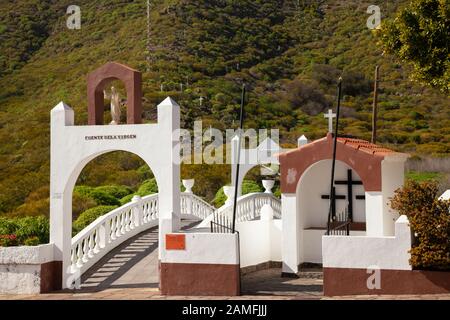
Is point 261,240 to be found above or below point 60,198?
below

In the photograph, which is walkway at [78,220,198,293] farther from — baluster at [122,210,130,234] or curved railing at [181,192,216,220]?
curved railing at [181,192,216,220]

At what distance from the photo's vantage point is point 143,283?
12.0m

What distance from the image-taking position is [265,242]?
13633 mm

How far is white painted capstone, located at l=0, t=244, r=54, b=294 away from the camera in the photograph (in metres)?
11.3

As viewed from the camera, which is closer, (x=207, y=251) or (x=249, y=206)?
(x=207, y=251)

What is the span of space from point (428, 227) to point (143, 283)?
19.4 feet

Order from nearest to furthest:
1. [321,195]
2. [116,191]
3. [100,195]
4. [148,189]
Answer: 1. [321,195]
2. [100,195]
3. [116,191]
4. [148,189]

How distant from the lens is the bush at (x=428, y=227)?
963 centimetres

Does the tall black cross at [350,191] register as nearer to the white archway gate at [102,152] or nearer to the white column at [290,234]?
the white column at [290,234]

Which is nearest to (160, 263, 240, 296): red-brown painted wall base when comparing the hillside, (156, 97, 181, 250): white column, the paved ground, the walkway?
the paved ground

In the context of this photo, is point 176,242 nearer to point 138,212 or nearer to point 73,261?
point 73,261

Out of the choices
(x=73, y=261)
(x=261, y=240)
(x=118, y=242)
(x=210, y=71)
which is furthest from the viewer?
(x=210, y=71)

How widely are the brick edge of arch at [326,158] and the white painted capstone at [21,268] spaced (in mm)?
5354

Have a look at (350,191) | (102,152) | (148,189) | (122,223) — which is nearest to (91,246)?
(122,223)
